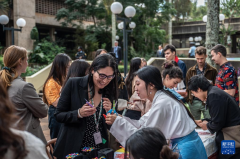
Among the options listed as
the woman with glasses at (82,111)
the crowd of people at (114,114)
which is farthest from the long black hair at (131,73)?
the woman with glasses at (82,111)

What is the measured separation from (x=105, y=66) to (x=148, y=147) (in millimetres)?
1187

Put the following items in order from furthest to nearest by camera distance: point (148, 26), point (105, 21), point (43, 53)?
point (105, 21), point (148, 26), point (43, 53)

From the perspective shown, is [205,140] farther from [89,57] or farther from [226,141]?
[89,57]

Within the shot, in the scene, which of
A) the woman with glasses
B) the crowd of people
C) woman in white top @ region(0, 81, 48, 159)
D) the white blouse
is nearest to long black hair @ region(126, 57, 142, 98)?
the crowd of people

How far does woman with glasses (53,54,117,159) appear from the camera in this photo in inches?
94.5

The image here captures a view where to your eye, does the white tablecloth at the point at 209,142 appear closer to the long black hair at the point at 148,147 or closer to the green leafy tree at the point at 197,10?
the long black hair at the point at 148,147

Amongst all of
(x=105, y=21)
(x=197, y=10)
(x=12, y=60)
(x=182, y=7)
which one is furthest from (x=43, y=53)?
(x=197, y=10)

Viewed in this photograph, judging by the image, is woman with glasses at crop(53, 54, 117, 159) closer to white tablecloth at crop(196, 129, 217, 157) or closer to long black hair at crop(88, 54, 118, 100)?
long black hair at crop(88, 54, 118, 100)

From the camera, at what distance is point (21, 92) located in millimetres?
2547

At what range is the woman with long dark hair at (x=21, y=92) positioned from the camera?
254cm

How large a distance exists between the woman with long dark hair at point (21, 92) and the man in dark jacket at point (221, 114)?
188cm

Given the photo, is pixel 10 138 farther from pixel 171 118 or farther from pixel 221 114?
pixel 221 114

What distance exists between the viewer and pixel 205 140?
306cm

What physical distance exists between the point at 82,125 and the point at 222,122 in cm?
165
